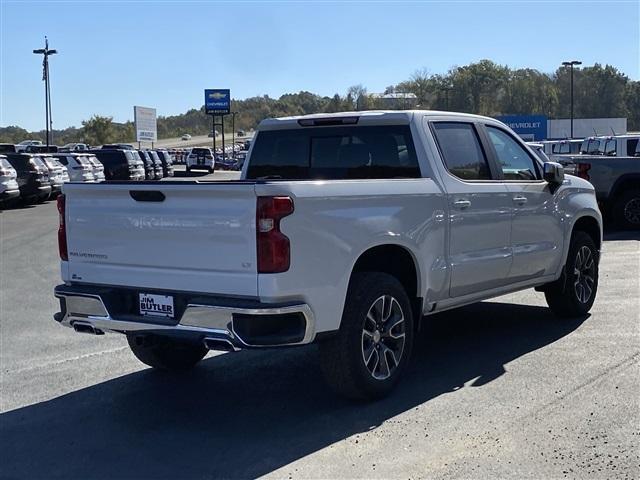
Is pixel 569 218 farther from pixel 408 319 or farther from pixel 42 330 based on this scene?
pixel 42 330

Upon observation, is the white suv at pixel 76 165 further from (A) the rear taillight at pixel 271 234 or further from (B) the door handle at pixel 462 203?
(A) the rear taillight at pixel 271 234

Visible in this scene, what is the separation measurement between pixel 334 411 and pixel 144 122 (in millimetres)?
83178

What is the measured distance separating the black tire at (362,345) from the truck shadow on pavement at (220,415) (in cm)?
17

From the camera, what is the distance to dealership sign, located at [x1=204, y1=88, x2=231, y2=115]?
80750 millimetres

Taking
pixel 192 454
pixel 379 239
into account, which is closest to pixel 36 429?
pixel 192 454

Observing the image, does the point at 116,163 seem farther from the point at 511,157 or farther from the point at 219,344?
the point at 219,344

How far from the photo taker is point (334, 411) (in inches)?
213

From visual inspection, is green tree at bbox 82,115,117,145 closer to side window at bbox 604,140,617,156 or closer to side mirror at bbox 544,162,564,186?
side window at bbox 604,140,617,156

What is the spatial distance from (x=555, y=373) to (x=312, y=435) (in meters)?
2.25

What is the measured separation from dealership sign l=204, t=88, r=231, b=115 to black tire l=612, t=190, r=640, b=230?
6779cm

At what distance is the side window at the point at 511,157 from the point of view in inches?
280

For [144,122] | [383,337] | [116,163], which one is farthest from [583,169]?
[144,122]

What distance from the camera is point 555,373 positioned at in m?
6.12

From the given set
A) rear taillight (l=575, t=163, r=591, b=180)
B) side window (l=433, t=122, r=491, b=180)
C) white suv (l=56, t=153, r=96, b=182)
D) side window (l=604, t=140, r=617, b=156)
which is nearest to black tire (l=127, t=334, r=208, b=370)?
side window (l=433, t=122, r=491, b=180)
